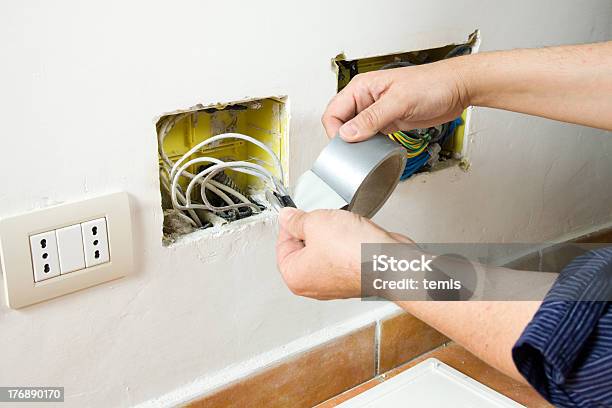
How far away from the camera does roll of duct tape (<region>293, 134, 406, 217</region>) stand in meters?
0.73

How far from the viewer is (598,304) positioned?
516 mm

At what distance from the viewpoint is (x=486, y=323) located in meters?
0.60

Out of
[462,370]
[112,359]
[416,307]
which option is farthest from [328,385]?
[416,307]

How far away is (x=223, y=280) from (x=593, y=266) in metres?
0.49

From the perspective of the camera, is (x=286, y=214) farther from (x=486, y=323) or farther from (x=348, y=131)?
(x=486, y=323)

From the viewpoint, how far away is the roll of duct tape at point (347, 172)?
731 millimetres

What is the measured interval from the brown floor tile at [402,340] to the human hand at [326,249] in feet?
1.40

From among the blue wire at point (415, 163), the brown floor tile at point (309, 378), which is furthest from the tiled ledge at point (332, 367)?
the blue wire at point (415, 163)

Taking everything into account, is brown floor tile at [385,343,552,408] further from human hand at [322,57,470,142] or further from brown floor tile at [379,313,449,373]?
human hand at [322,57,470,142]

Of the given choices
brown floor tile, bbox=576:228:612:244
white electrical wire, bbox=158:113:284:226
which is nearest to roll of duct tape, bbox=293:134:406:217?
white electrical wire, bbox=158:113:284:226

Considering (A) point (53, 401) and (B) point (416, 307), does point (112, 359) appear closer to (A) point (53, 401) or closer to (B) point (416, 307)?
(A) point (53, 401)

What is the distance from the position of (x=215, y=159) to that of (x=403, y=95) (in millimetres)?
229

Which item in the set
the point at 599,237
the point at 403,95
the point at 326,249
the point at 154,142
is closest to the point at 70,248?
the point at 154,142

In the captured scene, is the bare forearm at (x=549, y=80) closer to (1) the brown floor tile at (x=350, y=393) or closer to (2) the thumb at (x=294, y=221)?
(2) the thumb at (x=294, y=221)
